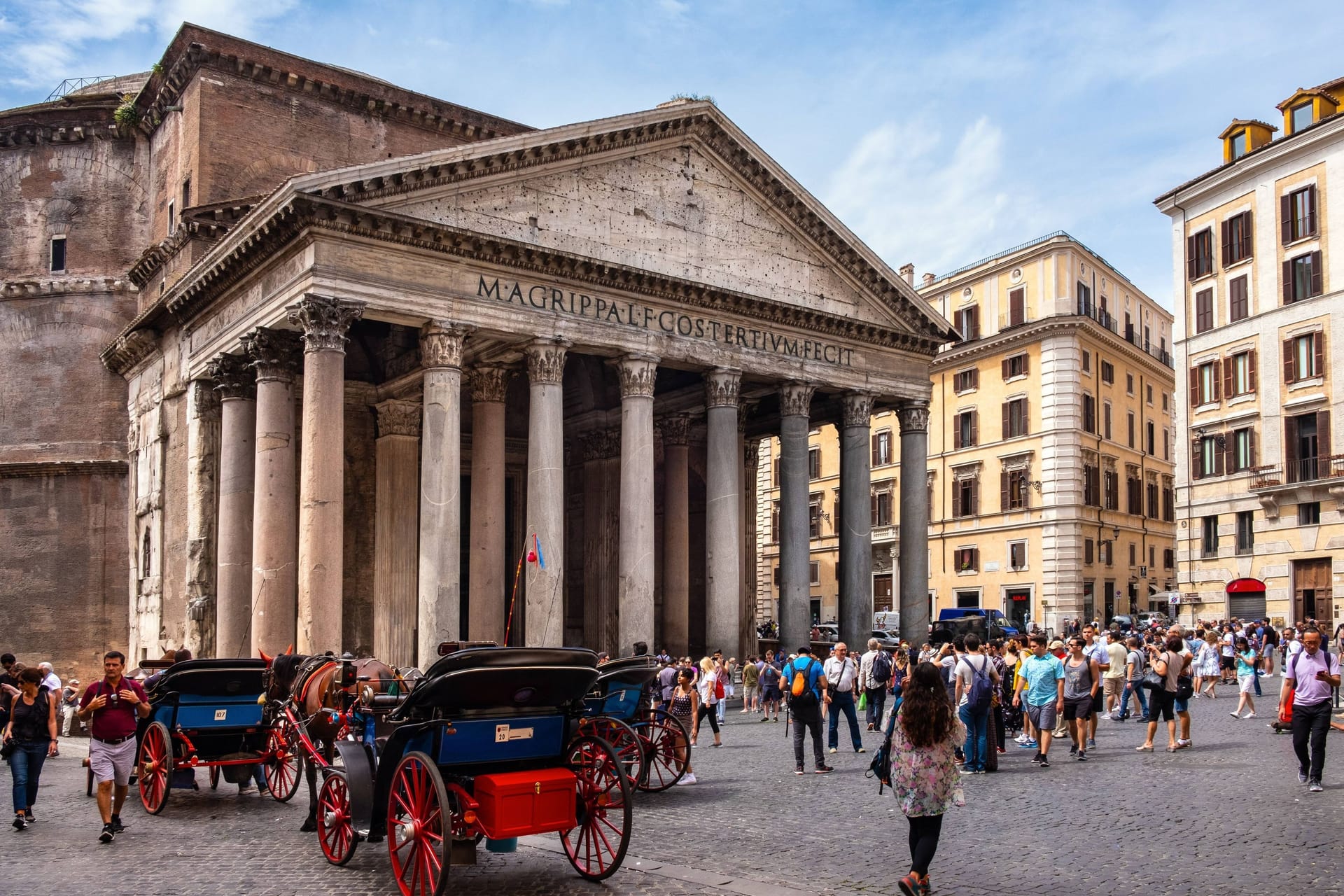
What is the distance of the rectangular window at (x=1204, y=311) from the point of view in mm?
33438

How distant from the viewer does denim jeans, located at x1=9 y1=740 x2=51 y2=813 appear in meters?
10.2

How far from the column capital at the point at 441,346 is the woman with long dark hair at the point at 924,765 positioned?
13880 millimetres

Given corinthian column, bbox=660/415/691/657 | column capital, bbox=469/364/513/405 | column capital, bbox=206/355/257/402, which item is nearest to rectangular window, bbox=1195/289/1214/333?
corinthian column, bbox=660/415/691/657

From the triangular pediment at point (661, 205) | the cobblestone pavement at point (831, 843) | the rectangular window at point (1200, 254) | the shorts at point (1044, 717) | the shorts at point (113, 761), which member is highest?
the rectangular window at point (1200, 254)

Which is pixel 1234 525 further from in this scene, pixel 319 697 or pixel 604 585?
pixel 319 697

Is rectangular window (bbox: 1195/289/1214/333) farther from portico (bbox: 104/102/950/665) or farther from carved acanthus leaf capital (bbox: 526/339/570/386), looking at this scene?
carved acanthus leaf capital (bbox: 526/339/570/386)

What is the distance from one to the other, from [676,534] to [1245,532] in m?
16.0

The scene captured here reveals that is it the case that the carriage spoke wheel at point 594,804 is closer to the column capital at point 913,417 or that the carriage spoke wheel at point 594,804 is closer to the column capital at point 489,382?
the column capital at point 489,382

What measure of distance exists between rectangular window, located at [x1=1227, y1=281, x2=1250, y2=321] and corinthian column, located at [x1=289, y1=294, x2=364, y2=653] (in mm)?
24379

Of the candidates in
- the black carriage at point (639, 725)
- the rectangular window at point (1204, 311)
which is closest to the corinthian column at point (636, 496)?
the black carriage at point (639, 725)

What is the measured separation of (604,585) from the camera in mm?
28859

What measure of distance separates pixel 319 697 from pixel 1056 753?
895 cm

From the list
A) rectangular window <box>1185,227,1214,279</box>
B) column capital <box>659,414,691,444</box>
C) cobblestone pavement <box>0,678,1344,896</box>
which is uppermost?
rectangular window <box>1185,227,1214,279</box>

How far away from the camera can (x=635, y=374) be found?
22375 mm
